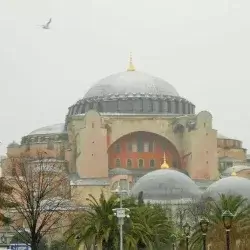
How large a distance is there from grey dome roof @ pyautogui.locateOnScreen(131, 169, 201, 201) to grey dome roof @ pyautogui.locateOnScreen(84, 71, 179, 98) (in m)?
14.5

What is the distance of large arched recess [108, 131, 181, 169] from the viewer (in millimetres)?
79125

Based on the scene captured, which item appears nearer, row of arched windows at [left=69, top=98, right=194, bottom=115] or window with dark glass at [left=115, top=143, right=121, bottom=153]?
window with dark glass at [left=115, top=143, right=121, bottom=153]

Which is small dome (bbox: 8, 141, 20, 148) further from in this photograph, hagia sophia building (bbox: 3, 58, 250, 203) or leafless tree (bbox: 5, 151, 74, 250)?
leafless tree (bbox: 5, 151, 74, 250)

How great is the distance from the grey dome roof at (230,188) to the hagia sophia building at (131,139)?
6087mm

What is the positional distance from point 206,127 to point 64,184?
19.0m

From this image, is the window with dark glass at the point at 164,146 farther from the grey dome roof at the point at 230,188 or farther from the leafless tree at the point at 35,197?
the leafless tree at the point at 35,197

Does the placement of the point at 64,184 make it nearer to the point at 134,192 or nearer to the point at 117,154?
the point at 134,192

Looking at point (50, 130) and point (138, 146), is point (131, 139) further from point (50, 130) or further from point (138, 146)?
point (50, 130)

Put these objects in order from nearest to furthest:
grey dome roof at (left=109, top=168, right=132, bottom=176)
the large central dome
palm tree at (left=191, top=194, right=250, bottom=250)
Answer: palm tree at (left=191, top=194, right=250, bottom=250), grey dome roof at (left=109, top=168, right=132, bottom=176), the large central dome

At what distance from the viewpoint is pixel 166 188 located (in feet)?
228

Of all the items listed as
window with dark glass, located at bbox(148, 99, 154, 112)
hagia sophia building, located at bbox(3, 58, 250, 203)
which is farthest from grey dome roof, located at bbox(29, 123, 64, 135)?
window with dark glass, located at bbox(148, 99, 154, 112)

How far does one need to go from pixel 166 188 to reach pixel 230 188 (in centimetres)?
555

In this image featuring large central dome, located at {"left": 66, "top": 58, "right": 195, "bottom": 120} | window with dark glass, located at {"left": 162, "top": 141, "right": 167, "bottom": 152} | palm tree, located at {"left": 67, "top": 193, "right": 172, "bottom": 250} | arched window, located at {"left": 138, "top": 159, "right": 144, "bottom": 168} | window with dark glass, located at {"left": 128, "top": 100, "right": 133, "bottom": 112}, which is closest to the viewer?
palm tree, located at {"left": 67, "top": 193, "right": 172, "bottom": 250}

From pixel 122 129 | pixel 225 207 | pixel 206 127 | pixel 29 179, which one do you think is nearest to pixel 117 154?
pixel 122 129
